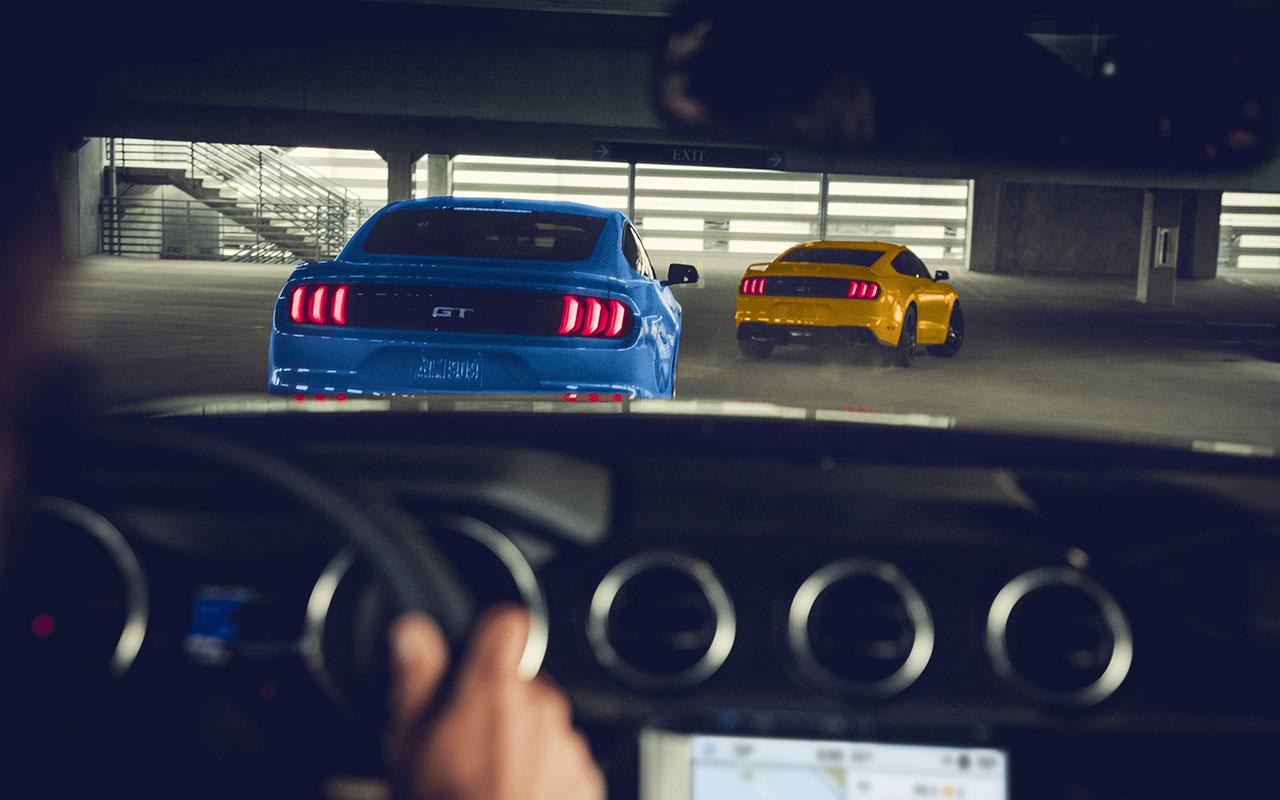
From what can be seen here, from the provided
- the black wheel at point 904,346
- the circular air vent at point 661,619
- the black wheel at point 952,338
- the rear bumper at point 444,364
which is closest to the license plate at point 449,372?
the rear bumper at point 444,364

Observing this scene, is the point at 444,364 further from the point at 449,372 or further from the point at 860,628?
the point at 860,628

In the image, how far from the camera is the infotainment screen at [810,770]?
2.17 m

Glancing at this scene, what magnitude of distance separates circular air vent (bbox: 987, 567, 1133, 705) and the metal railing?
43.7 m

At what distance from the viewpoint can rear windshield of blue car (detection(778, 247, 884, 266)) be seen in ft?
61.6

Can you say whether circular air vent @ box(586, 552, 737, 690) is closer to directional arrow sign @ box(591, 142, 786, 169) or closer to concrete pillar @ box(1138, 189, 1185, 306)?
directional arrow sign @ box(591, 142, 786, 169)

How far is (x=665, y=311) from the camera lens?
8.39 m

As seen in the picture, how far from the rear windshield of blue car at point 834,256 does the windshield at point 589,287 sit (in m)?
0.06

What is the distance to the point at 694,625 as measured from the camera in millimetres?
2326

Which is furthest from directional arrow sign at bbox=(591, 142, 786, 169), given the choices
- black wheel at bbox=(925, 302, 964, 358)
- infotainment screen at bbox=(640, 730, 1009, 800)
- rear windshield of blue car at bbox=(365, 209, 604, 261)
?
infotainment screen at bbox=(640, 730, 1009, 800)

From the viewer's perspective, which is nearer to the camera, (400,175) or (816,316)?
(816,316)

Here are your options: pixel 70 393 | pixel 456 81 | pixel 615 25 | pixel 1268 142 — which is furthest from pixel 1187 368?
pixel 70 393

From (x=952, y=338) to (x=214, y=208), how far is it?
29.4m

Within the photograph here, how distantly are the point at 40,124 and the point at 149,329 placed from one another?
63.2ft

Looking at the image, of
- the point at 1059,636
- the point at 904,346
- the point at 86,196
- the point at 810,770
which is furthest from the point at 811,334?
the point at 86,196
